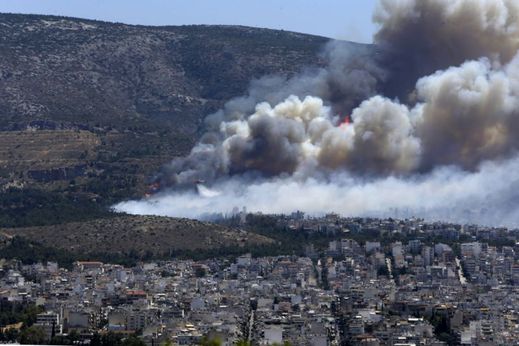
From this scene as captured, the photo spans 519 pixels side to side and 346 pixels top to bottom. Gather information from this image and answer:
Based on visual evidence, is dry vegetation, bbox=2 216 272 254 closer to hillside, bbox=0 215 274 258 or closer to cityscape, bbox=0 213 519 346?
hillside, bbox=0 215 274 258

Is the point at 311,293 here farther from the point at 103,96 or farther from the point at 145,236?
the point at 103,96

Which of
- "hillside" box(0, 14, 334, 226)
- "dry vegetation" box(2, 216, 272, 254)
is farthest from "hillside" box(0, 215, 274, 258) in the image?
"hillside" box(0, 14, 334, 226)

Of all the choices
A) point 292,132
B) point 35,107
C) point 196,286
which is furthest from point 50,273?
point 35,107

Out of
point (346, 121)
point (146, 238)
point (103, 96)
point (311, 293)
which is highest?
point (103, 96)

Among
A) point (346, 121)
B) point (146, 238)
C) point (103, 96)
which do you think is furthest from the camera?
point (103, 96)

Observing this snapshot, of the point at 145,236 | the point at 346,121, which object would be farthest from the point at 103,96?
the point at 145,236

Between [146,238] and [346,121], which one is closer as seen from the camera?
[146,238]

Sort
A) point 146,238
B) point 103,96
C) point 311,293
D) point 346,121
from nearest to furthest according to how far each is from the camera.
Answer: point 311,293
point 146,238
point 346,121
point 103,96

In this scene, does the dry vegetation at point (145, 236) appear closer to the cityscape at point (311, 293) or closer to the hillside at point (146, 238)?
the hillside at point (146, 238)

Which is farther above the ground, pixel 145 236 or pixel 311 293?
pixel 145 236
